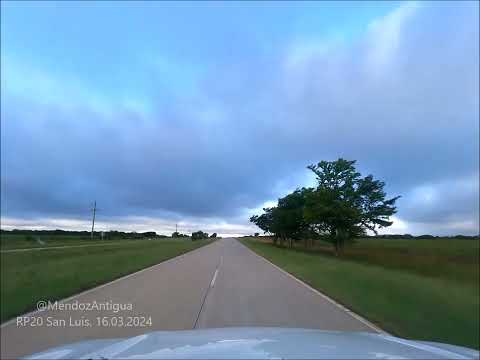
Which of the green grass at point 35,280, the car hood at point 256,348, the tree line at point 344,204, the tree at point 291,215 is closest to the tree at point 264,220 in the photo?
the tree at point 291,215

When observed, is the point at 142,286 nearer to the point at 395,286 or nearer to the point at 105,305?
the point at 105,305

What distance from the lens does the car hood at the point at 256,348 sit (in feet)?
11.6

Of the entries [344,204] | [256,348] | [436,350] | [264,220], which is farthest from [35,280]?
[264,220]

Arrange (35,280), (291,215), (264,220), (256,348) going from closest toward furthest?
(256,348), (35,280), (291,215), (264,220)

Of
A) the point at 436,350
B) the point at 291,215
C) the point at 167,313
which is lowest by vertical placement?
the point at 167,313

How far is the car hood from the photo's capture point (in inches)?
139

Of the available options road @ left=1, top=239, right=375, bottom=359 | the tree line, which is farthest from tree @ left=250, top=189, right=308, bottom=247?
road @ left=1, top=239, right=375, bottom=359

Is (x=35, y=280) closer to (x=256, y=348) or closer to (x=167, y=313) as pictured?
(x=167, y=313)

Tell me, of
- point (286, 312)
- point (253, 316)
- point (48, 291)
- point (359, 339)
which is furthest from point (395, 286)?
point (359, 339)

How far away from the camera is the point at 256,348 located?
12.4ft

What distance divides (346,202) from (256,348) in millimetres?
43374

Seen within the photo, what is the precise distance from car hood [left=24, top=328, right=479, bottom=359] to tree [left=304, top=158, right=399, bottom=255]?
41.5m

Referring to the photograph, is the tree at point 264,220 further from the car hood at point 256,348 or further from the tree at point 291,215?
the car hood at point 256,348

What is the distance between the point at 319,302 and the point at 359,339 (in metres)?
8.37
